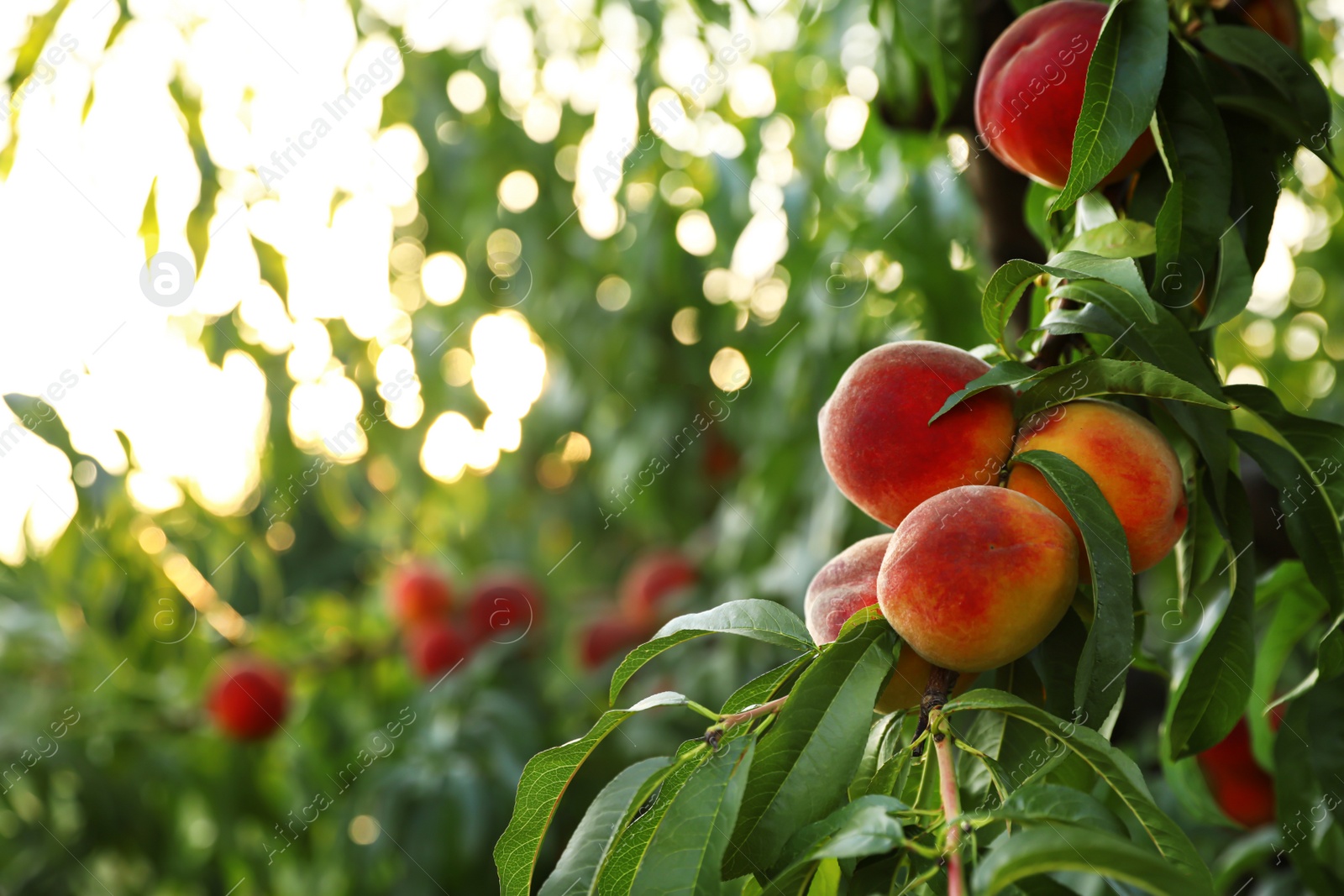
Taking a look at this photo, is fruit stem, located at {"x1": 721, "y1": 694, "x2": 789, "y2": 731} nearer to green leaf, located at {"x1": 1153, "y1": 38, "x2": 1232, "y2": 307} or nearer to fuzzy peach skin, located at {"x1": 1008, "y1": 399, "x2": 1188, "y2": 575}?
fuzzy peach skin, located at {"x1": 1008, "y1": 399, "x2": 1188, "y2": 575}

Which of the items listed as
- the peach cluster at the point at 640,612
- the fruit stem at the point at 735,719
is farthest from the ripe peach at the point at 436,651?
the fruit stem at the point at 735,719

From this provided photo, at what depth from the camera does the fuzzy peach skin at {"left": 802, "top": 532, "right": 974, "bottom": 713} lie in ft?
1.53

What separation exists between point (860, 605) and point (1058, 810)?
0.15m

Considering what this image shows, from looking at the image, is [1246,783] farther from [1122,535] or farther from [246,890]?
[246,890]

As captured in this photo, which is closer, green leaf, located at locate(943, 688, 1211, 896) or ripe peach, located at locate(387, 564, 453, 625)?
green leaf, located at locate(943, 688, 1211, 896)

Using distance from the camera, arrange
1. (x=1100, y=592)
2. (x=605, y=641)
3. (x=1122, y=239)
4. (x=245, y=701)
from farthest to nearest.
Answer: (x=605, y=641) < (x=245, y=701) < (x=1122, y=239) < (x=1100, y=592)

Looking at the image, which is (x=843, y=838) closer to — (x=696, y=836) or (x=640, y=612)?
(x=696, y=836)

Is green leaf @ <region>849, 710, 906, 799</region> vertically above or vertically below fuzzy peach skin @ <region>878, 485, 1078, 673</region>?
below

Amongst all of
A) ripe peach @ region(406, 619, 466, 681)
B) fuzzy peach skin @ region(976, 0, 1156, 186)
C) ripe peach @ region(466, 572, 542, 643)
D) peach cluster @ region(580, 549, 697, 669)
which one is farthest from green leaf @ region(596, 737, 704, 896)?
ripe peach @ region(466, 572, 542, 643)

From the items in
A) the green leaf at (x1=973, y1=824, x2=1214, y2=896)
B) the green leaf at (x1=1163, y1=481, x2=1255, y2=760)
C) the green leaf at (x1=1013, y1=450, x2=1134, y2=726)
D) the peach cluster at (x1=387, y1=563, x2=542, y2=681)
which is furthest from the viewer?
the peach cluster at (x1=387, y1=563, x2=542, y2=681)

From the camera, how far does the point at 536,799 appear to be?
0.45m

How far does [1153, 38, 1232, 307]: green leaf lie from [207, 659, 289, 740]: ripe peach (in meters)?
1.62

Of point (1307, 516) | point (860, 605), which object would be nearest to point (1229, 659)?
point (1307, 516)

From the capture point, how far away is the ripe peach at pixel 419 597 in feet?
6.55
